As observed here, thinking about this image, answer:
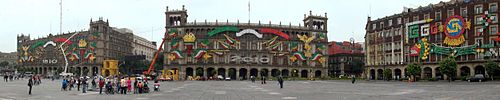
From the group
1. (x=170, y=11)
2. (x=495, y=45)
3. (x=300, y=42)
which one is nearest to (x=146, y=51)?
(x=170, y=11)

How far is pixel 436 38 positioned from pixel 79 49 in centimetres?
9563

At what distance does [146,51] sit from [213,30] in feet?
260

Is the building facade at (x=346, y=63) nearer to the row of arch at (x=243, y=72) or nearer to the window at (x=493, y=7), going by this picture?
the row of arch at (x=243, y=72)

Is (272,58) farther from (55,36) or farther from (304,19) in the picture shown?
(55,36)

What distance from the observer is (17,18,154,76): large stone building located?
435 feet

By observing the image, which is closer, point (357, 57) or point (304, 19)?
point (304, 19)

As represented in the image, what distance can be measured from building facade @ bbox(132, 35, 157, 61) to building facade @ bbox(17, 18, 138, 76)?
558cm

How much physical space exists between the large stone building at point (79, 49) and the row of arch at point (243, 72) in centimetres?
3482

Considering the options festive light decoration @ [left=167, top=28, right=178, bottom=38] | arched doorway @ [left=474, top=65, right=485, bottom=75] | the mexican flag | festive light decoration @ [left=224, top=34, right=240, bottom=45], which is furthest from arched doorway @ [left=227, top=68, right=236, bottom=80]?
arched doorway @ [left=474, top=65, right=485, bottom=75]

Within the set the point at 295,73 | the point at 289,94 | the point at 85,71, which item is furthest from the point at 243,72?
the point at 289,94

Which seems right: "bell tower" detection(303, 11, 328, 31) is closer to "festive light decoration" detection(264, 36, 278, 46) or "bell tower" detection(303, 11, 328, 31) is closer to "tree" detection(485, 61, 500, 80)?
"festive light decoration" detection(264, 36, 278, 46)

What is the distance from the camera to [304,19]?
124062 millimetres

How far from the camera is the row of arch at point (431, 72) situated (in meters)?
78.1

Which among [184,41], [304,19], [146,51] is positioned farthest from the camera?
[146,51]
